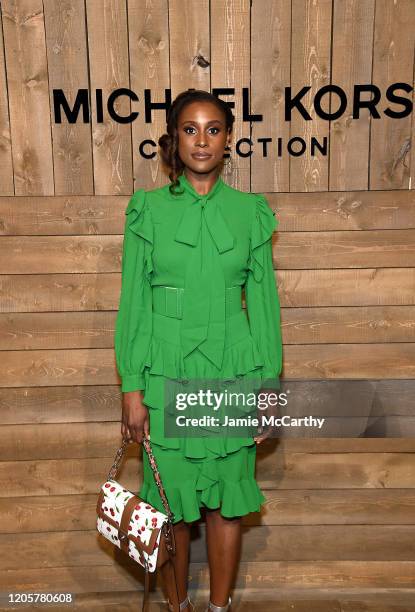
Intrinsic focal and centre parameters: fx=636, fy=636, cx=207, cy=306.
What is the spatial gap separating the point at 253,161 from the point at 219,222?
0.41 metres

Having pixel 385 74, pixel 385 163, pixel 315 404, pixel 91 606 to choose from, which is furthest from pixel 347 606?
pixel 385 74

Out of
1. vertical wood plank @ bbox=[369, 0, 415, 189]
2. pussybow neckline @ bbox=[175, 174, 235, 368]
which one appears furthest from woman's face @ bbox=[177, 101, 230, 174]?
vertical wood plank @ bbox=[369, 0, 415, 189]

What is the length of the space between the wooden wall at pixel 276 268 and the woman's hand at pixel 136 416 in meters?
0.39

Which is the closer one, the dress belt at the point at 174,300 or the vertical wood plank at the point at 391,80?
the dress belt at the point at 174,300

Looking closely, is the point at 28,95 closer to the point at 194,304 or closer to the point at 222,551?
the point at 194,304

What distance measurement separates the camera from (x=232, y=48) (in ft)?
6.96

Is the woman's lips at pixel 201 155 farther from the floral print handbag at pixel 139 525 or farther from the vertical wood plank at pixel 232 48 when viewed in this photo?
the floral print handbag at pixel 139 525

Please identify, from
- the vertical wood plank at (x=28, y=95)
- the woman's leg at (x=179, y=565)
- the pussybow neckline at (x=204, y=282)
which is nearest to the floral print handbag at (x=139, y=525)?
the woman's leg at (x=179, y=565)

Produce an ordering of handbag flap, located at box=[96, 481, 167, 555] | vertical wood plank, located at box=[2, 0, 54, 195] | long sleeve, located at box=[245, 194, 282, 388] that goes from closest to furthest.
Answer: handbag flap, located at box=[96, 481, 167, 555] < long sleeve, located at box=[245, 194, 282, 388] < vertical wood plank, located at box=[2, 0, 54, 195]

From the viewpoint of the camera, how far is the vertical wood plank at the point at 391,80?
2117mm

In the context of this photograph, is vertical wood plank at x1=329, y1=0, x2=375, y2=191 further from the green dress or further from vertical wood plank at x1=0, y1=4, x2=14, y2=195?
vertical wood plank at x1=0, y1=4, x2=14, y2=195

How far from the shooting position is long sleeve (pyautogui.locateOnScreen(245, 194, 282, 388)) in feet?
6.51

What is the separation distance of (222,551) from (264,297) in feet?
2.79

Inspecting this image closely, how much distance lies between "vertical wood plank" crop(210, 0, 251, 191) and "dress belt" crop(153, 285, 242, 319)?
2.02 ft
